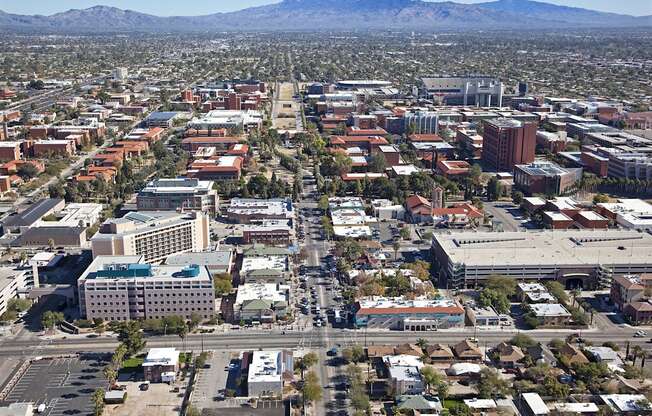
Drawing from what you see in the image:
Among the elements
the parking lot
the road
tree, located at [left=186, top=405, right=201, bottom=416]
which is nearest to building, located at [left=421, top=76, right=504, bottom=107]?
the road

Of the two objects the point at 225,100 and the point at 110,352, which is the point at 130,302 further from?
the point at 225,100

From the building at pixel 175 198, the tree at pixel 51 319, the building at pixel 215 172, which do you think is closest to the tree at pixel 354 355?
the tree at pixel 51 319

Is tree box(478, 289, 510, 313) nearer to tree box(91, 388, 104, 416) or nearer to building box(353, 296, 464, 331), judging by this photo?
building box(353, 296, 464, 331)

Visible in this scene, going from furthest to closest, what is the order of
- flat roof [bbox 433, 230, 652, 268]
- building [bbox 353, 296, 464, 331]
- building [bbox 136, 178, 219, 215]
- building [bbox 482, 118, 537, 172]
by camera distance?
building [bbox 482, 118, 537, 172] < building [bbox 136, 178, 219, 215] < flat roof [bbox 433, 230, 652, 268] < building [bbox 353, 296, 464, 331]

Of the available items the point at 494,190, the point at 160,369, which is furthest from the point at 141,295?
the point at 494,190

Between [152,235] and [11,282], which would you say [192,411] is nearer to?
[11,282]

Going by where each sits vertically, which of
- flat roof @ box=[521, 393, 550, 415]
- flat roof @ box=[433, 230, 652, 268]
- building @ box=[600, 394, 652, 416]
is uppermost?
flat roof @ box=[433, 230, 652, 268]
